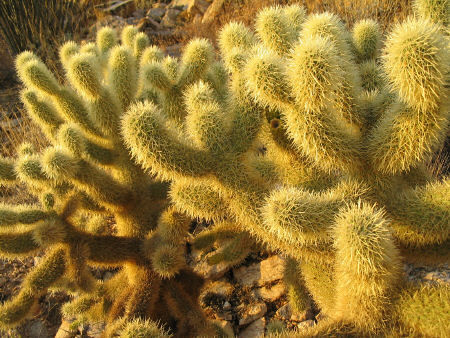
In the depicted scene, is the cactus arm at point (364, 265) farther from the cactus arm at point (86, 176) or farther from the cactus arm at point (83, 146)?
the cactus arm at point (83, 146)

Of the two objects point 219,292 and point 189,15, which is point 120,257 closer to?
point 219,292

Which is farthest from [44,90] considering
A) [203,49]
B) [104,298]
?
[104,298]

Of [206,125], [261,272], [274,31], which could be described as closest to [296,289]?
[261,272]

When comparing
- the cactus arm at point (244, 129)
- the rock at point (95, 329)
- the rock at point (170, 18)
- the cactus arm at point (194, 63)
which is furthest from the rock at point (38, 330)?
the rock at point (170, 18)

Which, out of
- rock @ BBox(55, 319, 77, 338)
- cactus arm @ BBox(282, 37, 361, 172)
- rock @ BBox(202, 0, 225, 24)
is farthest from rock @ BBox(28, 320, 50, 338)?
rock @ BBox(202, 0, 225, 24)

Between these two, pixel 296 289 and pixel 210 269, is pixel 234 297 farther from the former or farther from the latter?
pixel 296 289

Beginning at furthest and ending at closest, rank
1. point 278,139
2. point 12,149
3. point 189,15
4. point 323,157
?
point 189,15 < point 12,149 < point 278,139 < point 323,157
